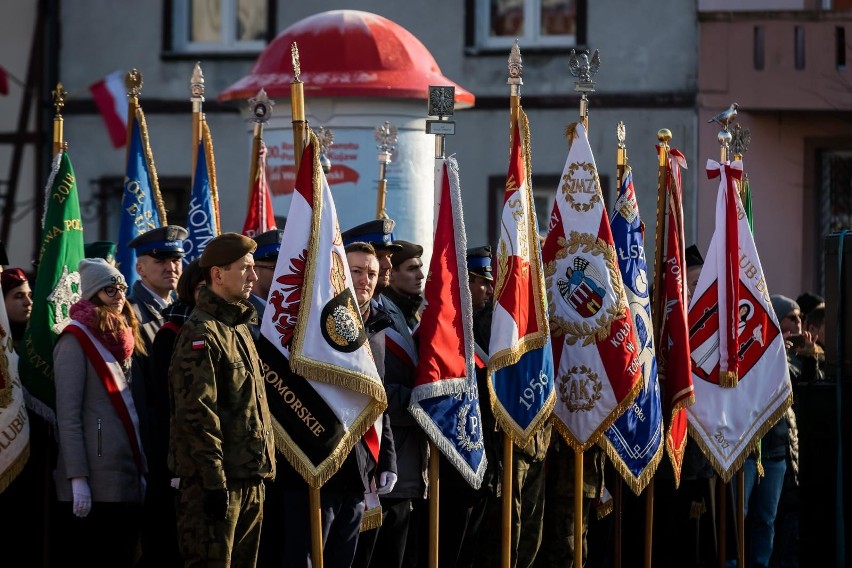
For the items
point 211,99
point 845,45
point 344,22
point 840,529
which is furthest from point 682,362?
point 211,99

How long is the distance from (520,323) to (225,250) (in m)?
2.09

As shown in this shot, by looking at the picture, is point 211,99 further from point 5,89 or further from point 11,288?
point 11,288

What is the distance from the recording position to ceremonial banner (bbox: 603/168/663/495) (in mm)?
9305

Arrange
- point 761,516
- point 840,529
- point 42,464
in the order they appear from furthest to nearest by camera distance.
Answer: point 761,516, point 840,529, point 42,464

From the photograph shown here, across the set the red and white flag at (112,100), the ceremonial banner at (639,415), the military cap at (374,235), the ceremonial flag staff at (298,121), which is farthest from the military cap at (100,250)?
the red and white flag at (112,100)

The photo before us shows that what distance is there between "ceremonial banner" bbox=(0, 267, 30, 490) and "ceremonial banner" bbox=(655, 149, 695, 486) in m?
3.72

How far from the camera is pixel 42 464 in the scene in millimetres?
8320

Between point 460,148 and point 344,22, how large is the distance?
21.4 ft

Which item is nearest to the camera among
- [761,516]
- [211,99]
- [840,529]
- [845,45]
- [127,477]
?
[127,477]

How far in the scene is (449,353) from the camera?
8.23 meters

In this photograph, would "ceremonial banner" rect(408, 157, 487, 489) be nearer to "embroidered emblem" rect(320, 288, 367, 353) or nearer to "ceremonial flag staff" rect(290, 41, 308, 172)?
"embroidered emblem" rect(320, 288, 367, 353)

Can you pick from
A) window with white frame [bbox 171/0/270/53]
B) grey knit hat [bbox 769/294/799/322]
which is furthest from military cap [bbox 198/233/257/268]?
window with white frame [bbox 171/0/270/53]

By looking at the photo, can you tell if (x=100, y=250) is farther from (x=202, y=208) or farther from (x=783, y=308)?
(x=783, y=308)

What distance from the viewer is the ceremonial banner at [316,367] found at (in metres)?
7.55
